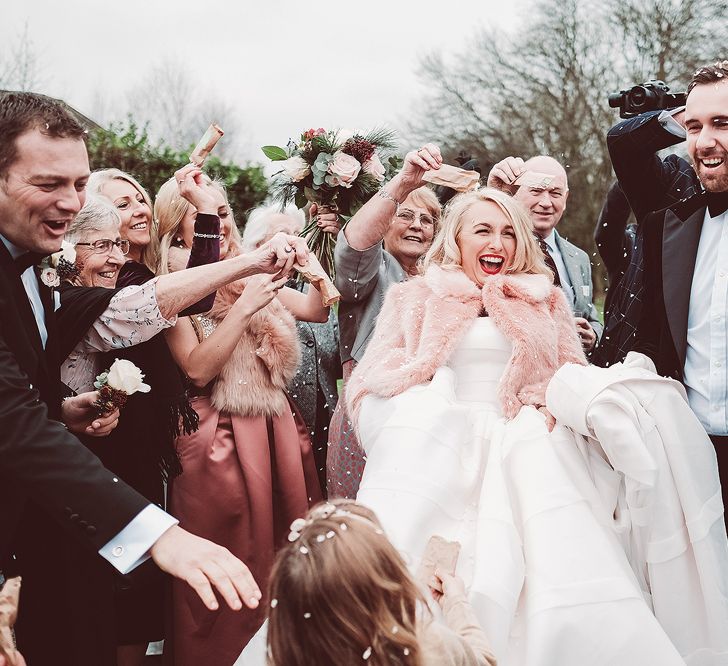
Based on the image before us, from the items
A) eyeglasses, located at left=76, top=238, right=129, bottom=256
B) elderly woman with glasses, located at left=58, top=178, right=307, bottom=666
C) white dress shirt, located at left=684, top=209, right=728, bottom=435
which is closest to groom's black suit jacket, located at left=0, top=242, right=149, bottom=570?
elderly woman with glasses, located at left=58, top=178, right=307, bottom=666

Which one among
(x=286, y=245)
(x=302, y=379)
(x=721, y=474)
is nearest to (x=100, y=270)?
(x=286, y=245)

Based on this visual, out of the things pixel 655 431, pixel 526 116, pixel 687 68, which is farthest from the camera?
pixel 526 116

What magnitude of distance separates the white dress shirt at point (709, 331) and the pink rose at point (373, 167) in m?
1.85

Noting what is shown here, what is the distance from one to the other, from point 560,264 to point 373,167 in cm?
133

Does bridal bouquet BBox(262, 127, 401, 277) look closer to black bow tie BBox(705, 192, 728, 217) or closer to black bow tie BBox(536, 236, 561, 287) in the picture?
black bow tie BBox(536, 236, 561, 287)

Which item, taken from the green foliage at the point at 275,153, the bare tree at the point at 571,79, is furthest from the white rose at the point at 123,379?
the bare tree at the point at 571,79

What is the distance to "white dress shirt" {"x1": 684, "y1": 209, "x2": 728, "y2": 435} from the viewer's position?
2.94 metres

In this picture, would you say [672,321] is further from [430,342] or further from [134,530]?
[134,530]

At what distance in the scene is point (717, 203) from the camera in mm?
3109

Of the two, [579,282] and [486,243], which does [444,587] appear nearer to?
[486,243]

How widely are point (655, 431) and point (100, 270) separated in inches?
95.6

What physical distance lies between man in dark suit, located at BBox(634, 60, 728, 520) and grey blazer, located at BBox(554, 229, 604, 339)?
143 cm

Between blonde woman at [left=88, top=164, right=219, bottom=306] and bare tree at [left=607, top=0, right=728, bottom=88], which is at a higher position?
bare tree at [left=607, top=0, right=728, bottom=88]

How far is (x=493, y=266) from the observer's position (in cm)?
377
